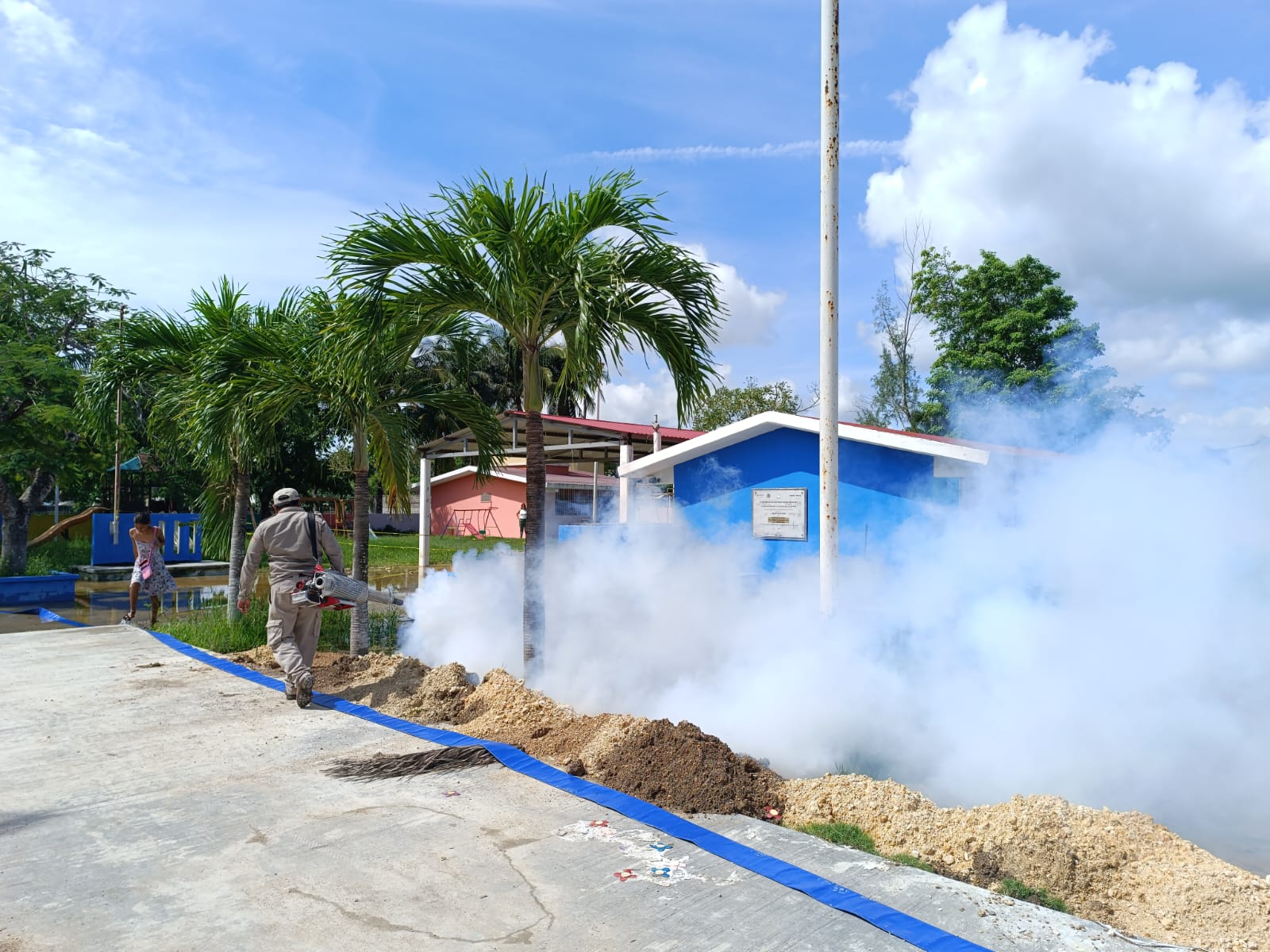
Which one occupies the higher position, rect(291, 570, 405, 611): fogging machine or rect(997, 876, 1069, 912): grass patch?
rect(291, 570, 405, 611): fogging machine

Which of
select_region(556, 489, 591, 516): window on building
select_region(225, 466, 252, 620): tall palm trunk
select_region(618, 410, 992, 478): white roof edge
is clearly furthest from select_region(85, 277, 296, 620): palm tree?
select_region(556, 489, 591, 516): window on building

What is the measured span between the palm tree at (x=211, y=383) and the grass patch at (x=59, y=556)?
8.39 meters

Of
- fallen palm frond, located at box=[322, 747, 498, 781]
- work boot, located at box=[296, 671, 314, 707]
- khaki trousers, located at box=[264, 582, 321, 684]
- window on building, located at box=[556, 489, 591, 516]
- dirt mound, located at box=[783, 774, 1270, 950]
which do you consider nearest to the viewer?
dirt mound, located at box=[783, 774, 1270, 950]

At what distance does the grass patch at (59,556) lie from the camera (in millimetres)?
18158

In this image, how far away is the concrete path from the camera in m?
3.30

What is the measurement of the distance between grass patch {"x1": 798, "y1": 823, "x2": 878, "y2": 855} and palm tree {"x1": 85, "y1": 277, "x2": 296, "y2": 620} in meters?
6.61

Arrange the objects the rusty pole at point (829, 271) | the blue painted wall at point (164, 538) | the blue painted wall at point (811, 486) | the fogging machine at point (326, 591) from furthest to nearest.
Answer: the blue painted wall at point (164, 538)
the blue painted wall at point (811, 486)
the fogging machine at point (326, 591)
the rusty pole at point (829, 271)

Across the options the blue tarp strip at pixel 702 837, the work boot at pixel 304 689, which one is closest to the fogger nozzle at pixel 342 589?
the work boot at pixel 304 689

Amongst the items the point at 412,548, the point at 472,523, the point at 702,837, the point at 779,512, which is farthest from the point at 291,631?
the point at 472,523

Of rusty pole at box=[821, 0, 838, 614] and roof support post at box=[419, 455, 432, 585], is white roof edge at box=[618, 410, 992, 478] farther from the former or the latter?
roof support post at box=[419, 455, 432, 585]

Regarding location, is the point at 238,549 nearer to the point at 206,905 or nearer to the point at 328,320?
the point at 328,320

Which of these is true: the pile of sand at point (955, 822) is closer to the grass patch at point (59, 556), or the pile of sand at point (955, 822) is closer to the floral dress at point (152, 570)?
the floral dress at point (152, 570)

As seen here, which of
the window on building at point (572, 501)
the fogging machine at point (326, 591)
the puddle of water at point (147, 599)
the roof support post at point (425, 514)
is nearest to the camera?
the fogging machine at point (326, 591)

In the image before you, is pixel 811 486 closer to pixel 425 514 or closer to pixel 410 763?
pixel 425 514
